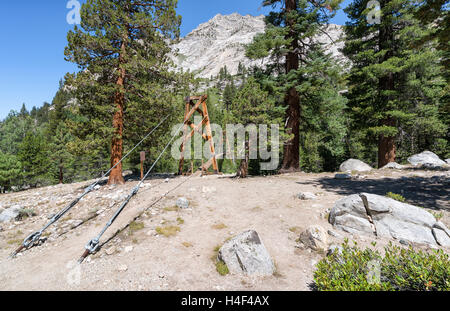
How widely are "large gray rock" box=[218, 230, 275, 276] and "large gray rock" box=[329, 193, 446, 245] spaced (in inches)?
99.0

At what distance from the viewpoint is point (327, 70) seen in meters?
10.4

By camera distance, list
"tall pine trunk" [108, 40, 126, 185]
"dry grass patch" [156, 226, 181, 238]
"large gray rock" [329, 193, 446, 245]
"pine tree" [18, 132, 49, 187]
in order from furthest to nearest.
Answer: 1. "pine tree" [18, 132, 49, 187]
2. "tall pine trunk" [108, 40, 126, 185]
3. "dry grass patch" [156, 226, 181, 238]
4. "large gray rock" [329, 193, 446, 245]

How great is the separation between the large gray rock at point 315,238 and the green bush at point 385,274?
38.1 inches

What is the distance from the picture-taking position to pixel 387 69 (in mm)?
10430

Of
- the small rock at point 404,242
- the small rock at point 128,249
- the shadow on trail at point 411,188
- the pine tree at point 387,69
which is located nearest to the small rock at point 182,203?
the small rock at point 128,249

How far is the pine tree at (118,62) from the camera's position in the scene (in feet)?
29.4

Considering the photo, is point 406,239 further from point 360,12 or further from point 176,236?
point 360,12

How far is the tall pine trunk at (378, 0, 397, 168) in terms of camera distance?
37.2 ft

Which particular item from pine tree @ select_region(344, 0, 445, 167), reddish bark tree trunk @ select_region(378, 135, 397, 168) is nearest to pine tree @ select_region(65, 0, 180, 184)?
pine tree @ select_region(344, 0, 445, 167)

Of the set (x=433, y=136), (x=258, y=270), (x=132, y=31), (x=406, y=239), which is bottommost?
(x=258, y=270)

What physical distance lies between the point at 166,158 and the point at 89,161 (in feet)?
47.4

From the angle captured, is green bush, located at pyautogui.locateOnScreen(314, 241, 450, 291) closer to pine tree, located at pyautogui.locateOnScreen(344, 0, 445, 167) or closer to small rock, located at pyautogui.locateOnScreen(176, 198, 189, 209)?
small rock, located at pyautogui.locateOnScreen(176, 198, 189, 209)
